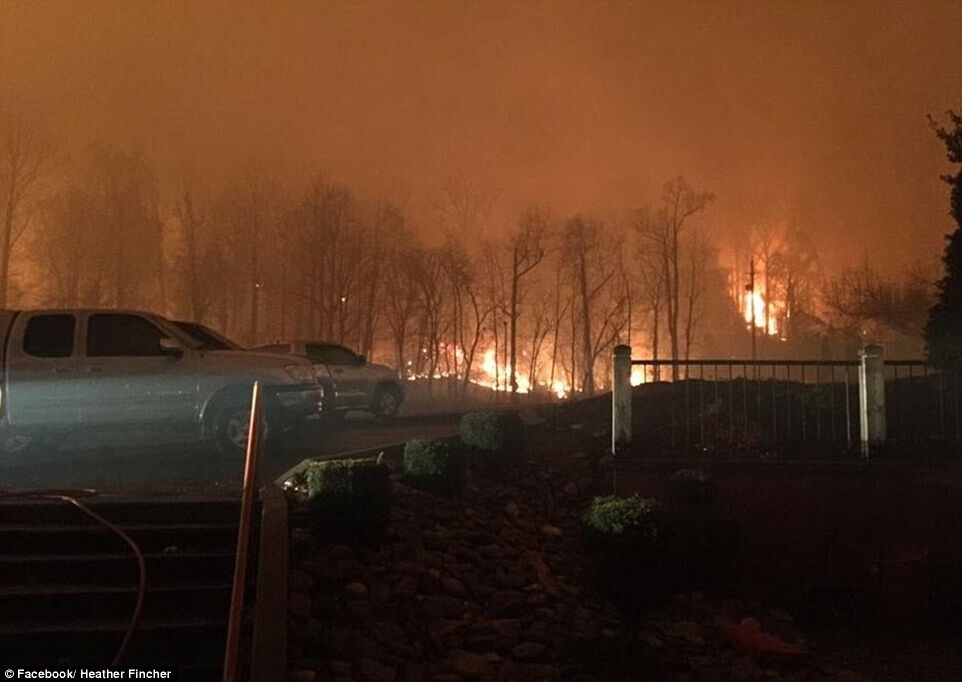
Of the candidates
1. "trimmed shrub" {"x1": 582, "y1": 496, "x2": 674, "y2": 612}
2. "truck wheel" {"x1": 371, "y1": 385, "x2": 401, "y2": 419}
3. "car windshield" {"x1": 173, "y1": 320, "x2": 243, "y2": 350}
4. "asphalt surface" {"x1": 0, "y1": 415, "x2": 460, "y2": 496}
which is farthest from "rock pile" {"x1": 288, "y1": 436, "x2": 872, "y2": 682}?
"truck wheel" {"x1": 371, "y1": 385, "x2": 401, "y2": 419}

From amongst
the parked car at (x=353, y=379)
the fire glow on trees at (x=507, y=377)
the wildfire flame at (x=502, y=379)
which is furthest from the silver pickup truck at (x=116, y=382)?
the wildfire flame at (x=502, y=379)

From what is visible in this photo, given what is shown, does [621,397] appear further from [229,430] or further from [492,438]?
[229,430]

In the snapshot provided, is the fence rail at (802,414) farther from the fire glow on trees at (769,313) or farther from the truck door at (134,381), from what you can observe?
the fire glow on trees at (769,313)

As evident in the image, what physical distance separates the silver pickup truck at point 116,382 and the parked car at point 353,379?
5.75 m

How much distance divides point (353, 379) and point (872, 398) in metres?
10.3

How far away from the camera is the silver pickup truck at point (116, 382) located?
30.2 feet

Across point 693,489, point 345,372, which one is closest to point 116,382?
point 693,489

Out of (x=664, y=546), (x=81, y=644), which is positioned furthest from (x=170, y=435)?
(x=664, y=546)

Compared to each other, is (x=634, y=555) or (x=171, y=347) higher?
(x=171, y=347)

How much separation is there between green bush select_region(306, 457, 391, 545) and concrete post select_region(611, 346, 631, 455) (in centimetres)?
380

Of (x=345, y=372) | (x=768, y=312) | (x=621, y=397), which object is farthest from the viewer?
(x=768, y=312)

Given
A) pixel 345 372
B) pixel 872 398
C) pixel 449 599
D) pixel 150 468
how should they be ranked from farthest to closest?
pixel 345 372
pixel 872 398
pixel 150 468
pixel 449 599

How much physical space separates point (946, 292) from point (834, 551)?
18.5 feet

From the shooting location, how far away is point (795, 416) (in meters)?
11.8
